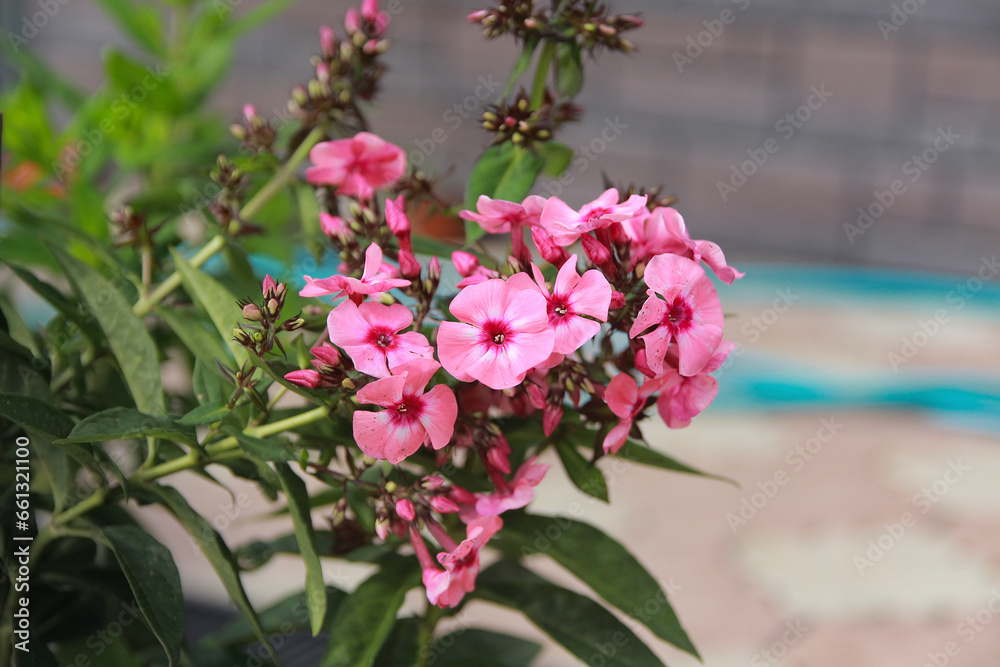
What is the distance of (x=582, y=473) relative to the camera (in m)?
0.47

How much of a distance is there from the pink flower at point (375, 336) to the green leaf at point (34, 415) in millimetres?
139

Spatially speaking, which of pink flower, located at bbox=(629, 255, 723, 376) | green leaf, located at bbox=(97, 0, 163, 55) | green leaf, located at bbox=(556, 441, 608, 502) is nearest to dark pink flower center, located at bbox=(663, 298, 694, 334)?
pink flower, located at bbox=(629, 255, 723, 376)

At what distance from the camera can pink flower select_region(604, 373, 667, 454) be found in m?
0.39

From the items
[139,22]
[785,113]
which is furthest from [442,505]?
[785,113]

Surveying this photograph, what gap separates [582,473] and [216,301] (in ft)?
0.66

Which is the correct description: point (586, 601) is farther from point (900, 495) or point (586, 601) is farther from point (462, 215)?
point (900, 495)

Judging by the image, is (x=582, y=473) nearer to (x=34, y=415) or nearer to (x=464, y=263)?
(x=464, y=263)

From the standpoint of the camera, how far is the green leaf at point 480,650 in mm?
545

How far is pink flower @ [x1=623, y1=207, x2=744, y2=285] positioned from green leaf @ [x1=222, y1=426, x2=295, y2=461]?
0.56ft

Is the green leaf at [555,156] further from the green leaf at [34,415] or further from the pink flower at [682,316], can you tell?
the green leaf at [34,415]

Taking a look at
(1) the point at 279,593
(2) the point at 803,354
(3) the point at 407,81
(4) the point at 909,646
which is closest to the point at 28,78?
(1) the point at 279,593

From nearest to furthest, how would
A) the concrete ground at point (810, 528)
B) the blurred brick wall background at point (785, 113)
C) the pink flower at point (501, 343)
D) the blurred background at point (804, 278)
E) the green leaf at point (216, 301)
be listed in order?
1. the pink flower at point (501, 343)
2. the green leaf at point (216, 301)
3. the concrete ground at point (810, 528)
4. the blurred background at point (804, 278)
5. the blurred brick wall background at point (785, 113)

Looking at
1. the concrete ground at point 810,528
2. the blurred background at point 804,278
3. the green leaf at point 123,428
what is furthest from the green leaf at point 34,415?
the blurred background at point 804,278

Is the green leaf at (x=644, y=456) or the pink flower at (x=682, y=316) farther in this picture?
the green leaf at (x=644, y=456)
